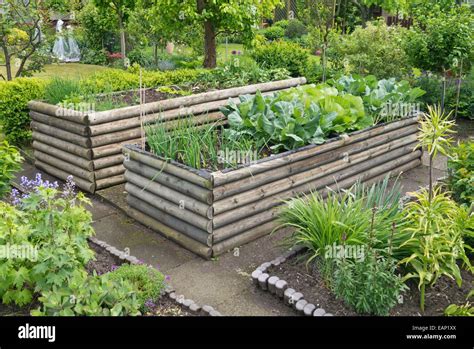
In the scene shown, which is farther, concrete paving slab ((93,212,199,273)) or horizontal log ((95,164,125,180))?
horizontal log ((95,164,125,180))

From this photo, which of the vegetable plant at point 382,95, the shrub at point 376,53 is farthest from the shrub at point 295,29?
the vegetable plant at point 382,95

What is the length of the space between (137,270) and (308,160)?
2.65 metres

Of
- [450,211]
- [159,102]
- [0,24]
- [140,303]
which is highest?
[0,24]

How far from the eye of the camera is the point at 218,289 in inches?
196

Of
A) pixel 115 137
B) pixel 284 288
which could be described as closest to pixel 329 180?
pixel 284 288

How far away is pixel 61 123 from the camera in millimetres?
7461

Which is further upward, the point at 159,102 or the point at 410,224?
the point at 159,102

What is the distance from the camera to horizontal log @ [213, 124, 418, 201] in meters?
5.50

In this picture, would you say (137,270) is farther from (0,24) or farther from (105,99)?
(0,24)

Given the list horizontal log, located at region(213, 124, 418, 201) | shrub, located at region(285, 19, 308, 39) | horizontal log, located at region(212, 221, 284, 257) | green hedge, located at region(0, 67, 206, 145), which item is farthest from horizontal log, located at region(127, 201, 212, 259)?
shrub, located at region(285, 19, 308, 39)

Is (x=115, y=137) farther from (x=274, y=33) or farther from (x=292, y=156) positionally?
(x=274, y=33)

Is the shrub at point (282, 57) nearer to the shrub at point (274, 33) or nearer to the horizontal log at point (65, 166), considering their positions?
the horizontal log at point (65, 166)

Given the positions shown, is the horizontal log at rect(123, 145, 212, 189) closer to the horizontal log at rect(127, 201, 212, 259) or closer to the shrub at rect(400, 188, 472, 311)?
the horizontal log at rect(127, 201, 212, 259)

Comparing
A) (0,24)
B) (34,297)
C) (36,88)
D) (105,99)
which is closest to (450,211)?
(34,297)
